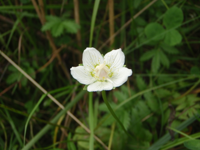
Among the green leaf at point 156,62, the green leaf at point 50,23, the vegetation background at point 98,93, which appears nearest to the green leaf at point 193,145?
the vegetation background at point 98,93

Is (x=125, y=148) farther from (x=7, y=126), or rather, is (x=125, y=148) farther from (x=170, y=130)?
(x=7, y=126)

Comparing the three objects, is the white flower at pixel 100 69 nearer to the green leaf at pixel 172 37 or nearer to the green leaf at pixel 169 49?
the green leaf at pixel 172 37

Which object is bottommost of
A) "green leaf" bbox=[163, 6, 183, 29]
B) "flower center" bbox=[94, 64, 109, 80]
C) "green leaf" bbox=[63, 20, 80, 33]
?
"flower center" bbox=[94, 64, 109, 80]

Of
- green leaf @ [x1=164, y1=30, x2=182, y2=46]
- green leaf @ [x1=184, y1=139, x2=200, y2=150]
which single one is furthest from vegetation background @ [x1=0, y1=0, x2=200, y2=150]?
green leaf @ [x1=184, y1=139, x2=200, y2=150]

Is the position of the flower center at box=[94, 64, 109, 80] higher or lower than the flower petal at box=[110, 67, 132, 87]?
higher

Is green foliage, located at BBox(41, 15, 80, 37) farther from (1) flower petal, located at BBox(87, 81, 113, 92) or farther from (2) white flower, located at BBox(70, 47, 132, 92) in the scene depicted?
(1) flower petal, located at BBox(87, 81, 113, 92)
